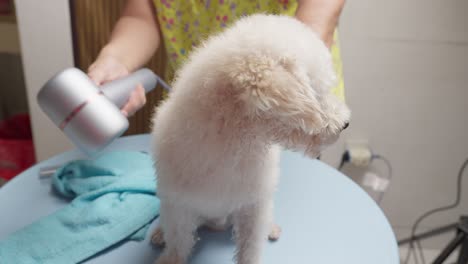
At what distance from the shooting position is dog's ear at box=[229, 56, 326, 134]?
1.49 feet

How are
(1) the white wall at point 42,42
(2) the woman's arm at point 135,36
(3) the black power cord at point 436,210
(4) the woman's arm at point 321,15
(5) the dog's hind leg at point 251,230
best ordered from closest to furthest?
1. (5) the dog's hind leg at point 251,230
2. (4) the woman's arm at point 321,15
3. (2) the woman's arm at point 135,36
4. (1) the white wall at point 42,42
5. (3) the black power cord at point 436,210

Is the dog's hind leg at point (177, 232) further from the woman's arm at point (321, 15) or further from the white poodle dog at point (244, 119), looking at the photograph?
the woman's arm at point (321, 15)

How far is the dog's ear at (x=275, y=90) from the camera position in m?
0.45

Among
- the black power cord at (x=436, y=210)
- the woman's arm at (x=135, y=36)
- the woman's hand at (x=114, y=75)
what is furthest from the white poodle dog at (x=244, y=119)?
the black power cord at (x=436, y=210)

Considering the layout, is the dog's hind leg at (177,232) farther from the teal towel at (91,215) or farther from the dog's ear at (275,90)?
the dog's ear at (275,90)

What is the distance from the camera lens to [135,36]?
898 millimetres

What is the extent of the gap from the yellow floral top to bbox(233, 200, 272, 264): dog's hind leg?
0.37 m

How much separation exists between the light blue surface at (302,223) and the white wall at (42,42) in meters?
0.51

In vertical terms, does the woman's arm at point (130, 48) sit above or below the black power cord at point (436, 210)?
above

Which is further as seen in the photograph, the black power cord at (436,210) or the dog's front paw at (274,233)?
the black power cord at (436,210)

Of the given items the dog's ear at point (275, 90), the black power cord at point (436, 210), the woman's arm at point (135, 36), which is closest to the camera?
the dog's ear at point (275, 90)

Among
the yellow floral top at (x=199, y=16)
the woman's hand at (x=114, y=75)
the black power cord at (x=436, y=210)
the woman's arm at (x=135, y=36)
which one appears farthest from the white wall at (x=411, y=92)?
the woman's hand at (x=114, y=75)

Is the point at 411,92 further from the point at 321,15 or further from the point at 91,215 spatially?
the point at 91,215

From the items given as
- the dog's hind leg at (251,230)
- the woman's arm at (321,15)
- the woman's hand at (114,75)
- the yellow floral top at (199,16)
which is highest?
the woman's arm at (321,15)
